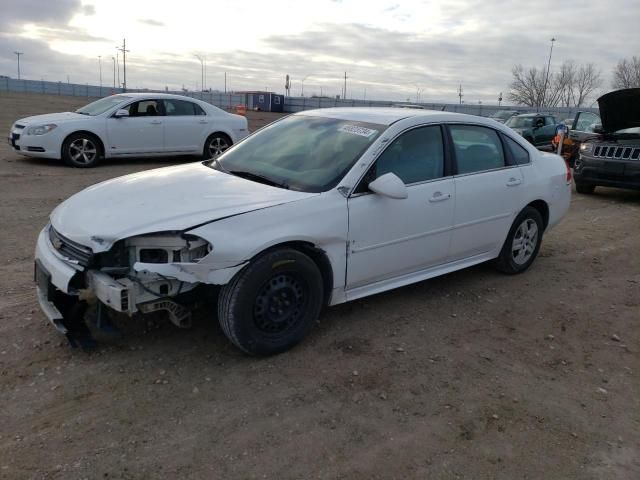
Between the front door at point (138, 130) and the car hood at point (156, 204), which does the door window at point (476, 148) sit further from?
the front door at point (138, 130)

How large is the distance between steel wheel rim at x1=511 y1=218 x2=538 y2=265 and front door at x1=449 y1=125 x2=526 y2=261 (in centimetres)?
26

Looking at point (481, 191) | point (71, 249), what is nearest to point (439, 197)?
point (481, 191)

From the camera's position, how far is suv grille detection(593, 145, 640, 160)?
959 centimetres

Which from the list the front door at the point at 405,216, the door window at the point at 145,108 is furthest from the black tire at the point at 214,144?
the front door at the point at 405,216

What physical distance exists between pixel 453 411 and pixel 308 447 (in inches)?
35.9

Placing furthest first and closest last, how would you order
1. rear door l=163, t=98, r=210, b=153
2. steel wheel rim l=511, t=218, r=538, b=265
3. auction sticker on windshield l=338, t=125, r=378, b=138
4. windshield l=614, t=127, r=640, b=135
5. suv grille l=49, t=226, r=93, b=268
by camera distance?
rear door l=163, t=98, r=210, b=153
windshield l=614, t=127, r=640, b=135
steel wheel rim l=511, t=218, r=538, b=265
auction sticker on windshield l=338, t=125, r=378, b=138
suv grille l=49, t=226, r=93, b=268

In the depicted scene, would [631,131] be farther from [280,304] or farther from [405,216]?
[280,304]

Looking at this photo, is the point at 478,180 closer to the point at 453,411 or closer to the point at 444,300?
the point at 444,300

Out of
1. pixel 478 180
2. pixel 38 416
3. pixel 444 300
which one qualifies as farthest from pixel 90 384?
pixel 478 180

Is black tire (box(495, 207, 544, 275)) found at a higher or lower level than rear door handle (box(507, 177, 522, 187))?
lower

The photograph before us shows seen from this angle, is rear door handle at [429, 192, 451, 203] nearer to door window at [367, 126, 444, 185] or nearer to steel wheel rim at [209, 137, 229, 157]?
door window at [367, 126, 444, 185]

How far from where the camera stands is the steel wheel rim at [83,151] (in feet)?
35.5

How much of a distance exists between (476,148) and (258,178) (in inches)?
81.2

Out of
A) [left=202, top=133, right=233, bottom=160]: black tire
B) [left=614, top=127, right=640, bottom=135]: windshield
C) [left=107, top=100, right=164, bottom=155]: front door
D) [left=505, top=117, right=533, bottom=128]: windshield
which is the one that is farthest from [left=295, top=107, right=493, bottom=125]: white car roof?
[left=505, top=117, right=533, bottom=128]: windshield
